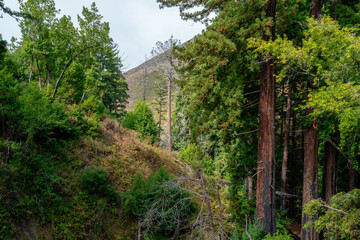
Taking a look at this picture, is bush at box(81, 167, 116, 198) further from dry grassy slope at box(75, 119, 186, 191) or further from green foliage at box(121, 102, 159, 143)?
green foliage at box(121, 102, 159, 143)

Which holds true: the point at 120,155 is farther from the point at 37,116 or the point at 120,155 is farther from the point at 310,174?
the point at 310,174

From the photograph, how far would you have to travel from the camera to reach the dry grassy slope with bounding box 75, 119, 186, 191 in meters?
12.5

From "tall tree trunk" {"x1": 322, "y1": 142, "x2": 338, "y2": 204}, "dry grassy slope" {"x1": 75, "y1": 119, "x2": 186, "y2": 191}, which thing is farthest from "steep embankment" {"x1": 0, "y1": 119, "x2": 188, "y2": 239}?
"tall tree trunk" {"x1": 322, "y1": 142, "x2": 338, "y2": 204}

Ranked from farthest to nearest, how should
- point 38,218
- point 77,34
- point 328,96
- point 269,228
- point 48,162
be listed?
1. point 77,34
2. point 48,162
3. point 38,218
4. point 269,228
5. point 328,96

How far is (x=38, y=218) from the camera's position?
860 centimetres

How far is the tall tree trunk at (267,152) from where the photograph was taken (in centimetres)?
745

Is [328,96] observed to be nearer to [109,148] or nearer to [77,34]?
[109,148]

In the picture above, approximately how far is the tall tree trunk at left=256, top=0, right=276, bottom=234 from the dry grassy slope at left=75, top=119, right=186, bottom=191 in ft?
21.5

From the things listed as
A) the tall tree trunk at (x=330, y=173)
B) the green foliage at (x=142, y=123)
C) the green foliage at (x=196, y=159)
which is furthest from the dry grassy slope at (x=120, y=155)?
the tall tree trunk at (x=330, y=173)

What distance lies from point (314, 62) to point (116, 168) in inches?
431

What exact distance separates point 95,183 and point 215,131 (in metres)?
6.29

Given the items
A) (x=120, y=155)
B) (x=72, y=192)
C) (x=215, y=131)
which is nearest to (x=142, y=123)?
(x=120, y=155)

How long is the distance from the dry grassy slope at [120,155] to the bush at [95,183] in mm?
1089

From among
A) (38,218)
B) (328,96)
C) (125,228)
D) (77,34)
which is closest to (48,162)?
(38,218)
